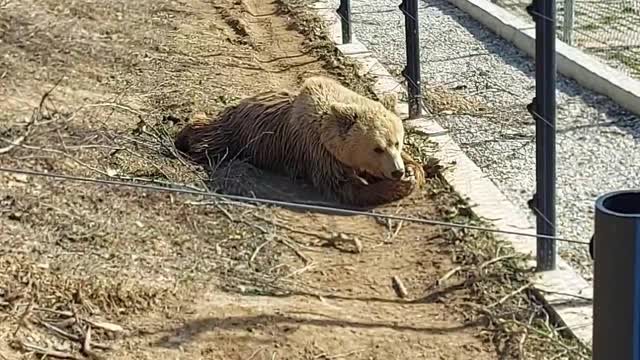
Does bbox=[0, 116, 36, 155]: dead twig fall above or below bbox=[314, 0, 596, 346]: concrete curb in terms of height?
above

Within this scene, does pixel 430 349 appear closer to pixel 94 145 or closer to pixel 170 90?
pixel 94 145

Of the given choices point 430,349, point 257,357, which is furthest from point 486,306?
point 257,357

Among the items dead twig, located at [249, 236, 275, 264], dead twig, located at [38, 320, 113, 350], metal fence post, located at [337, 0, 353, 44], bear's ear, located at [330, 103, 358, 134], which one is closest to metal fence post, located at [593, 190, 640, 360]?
dead twig, located at [38, 320, 113, 350]

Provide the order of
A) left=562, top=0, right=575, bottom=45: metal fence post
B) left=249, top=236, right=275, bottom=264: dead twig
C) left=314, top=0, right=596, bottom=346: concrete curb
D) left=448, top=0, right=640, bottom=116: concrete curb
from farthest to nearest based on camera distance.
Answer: left=562, top=0, right=575, bottom=45: metal fence post
left=448, top=0, right=640, bottom=116: concrete curb
left=249, top=236, right=275, bottom=264: dead twig
left=314, top=0, right=596, bottom=346: concrete curb

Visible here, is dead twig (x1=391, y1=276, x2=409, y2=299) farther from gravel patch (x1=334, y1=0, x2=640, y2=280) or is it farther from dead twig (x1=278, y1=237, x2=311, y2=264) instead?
gravel patch (x1=334, y1=0, x2=640, y2=280)

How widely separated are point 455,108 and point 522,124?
529mm

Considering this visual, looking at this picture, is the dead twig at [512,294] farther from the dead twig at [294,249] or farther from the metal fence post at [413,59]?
the metal fence post at [413,59]

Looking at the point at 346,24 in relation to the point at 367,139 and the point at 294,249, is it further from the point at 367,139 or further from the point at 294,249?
the point at 294,249

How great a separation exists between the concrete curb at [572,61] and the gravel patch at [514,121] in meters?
0.06

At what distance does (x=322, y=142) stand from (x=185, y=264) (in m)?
1.28

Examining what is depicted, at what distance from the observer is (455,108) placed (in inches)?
255

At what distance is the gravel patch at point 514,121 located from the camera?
16.8 feet

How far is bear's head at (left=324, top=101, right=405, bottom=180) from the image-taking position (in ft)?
16.6

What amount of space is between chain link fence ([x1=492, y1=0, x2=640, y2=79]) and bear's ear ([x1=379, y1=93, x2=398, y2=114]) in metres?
1.49
